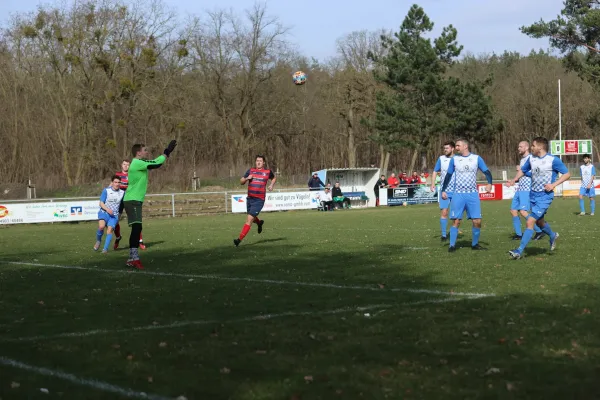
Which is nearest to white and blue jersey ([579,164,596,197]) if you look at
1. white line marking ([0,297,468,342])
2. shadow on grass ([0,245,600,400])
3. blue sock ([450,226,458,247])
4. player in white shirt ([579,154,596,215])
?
player in white shirt ([579,154,596,215])

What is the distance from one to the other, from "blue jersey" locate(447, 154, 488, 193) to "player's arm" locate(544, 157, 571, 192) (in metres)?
1.36

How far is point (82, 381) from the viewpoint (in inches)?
215

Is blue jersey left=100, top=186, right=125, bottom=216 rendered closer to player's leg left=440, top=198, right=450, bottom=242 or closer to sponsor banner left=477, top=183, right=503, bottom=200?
player's leg left=440, top=198, right=450, bottom=242

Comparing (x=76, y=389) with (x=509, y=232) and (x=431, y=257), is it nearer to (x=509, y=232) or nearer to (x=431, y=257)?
(x=431, y=257)

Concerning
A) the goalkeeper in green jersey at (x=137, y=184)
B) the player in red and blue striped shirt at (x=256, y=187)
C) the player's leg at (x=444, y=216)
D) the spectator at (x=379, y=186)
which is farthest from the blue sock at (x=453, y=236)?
the spectator at (x=379, y=186)

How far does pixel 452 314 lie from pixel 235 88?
210ft

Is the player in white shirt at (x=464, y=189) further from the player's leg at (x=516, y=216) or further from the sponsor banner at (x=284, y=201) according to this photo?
the sponsor banner at (x=284, y=201)

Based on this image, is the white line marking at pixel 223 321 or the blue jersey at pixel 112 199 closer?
the white line marking at pixel 223 321

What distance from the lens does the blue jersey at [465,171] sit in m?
14.3

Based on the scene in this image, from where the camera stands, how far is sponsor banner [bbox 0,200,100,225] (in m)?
34.4

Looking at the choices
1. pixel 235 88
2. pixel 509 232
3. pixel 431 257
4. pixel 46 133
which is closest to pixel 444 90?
pixel 235 88

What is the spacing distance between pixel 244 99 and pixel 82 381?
6577 cm

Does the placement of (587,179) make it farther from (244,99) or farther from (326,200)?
(244,99)

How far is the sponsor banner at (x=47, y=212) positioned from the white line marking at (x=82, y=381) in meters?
29.7
